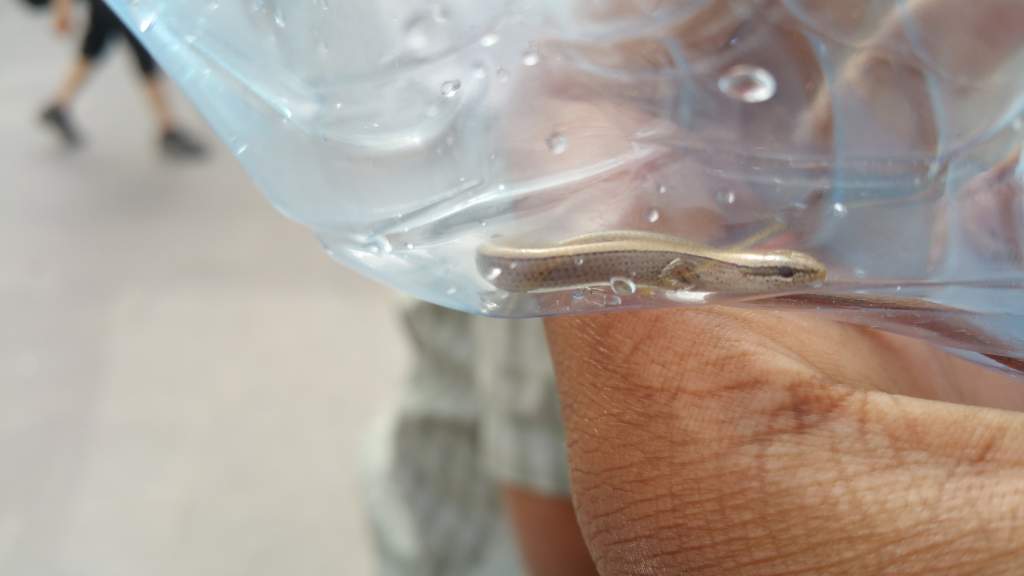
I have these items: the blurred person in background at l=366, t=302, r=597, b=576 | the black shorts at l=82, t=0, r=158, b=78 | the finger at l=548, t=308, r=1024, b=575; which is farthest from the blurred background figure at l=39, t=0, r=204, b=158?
the finger at l=548, t=308, r=1024, b=575

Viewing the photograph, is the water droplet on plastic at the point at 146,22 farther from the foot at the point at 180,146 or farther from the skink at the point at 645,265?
the foot at the point at 180,146

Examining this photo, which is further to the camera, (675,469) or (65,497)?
(65,497)

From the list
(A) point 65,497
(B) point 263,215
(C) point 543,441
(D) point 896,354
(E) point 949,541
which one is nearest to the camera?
(E) point 949,541

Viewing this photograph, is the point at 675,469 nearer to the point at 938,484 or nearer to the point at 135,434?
the point at 938,484

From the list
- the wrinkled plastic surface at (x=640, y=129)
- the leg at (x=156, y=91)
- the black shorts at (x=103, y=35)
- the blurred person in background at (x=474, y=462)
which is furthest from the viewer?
the leg at (x=156, y=91)

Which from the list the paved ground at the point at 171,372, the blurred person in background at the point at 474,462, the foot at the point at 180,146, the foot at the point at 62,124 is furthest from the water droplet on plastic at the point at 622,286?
the foot at the point at 62,124

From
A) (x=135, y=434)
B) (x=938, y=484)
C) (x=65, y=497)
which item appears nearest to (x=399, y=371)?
(x=135, y=434)

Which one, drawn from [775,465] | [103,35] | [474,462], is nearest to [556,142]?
[775,465]

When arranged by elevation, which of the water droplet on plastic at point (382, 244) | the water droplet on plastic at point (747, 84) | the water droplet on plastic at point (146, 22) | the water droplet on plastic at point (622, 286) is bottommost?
the water droplet on plastic at point (622, 286)
